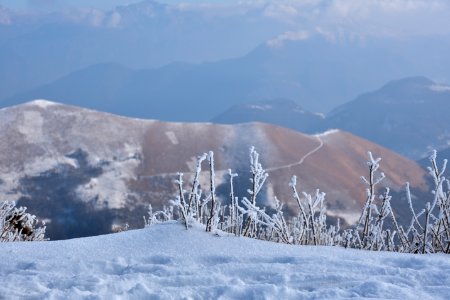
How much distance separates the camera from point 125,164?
40375mm

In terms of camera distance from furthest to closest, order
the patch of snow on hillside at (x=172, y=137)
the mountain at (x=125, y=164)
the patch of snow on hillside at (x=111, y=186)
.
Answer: the patch of snow on hillside at (x=172, y=137) < the patch of snow on hillside at (x=111, y=186) < the mountain at (x=125, y=164)

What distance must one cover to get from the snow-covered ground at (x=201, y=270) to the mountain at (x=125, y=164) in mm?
29687

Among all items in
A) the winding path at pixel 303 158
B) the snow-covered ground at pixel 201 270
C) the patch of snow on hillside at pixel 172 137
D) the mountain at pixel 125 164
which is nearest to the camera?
the snow-covered ground at pixel 201 270

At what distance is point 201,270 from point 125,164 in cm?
3721

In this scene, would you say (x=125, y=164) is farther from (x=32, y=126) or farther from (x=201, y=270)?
(x=201, y=270)

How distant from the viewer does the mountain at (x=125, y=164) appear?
35.5 m

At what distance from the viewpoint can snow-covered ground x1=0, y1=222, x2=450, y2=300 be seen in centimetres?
340

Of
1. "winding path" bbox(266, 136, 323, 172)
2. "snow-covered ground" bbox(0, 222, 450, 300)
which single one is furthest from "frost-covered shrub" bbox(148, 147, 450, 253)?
Answer: "winding path" bbox(266, 136, 323, 172)

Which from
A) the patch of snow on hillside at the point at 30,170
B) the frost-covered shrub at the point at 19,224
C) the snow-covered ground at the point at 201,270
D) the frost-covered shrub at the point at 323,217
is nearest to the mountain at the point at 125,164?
the patch of snow on hillside at the point at 30,170

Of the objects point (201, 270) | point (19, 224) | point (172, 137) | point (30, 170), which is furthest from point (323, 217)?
point (172, 137)

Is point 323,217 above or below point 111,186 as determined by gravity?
below

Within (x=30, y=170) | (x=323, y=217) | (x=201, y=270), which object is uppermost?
(x=30, y=170)

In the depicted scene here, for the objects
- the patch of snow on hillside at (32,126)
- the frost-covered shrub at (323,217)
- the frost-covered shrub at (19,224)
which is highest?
the patch of snow on hillside at (32,126)

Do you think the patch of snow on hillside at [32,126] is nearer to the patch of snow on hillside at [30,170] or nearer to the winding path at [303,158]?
the patch of snow on hillside at [30,170]
